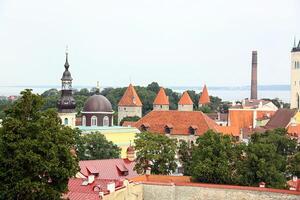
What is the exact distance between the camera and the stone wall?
29.4 m

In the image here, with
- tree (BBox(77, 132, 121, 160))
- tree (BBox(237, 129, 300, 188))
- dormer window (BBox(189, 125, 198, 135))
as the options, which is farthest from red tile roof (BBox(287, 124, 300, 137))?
tree (BBox(237, 129, 300, 188))

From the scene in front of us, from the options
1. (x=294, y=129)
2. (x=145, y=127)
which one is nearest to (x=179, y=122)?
(x=145, y=127)

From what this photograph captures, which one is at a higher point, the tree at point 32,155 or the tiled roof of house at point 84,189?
the tree at point 32,155

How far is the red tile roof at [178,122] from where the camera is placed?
206 feet

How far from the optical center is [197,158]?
35.2 meters

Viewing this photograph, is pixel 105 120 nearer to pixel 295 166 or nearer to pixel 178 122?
pixel 178 122

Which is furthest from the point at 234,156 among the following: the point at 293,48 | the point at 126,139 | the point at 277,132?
the point at 293,48

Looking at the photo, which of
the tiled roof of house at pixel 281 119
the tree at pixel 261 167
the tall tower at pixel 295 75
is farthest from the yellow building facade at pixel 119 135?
the tall tower at pixel 295 75

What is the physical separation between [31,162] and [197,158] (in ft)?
42.0

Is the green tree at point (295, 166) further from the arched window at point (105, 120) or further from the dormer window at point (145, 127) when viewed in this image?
the dormer window at point (145, 127)

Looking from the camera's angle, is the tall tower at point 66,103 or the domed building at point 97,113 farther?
the domed building at point 97,113

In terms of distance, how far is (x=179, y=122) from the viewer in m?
64.0

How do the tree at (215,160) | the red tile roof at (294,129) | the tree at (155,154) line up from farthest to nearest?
the red tile roof at (294,129), the tree at (155,154), the tree at (215,160)

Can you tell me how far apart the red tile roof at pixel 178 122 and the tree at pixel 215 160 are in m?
26.9
